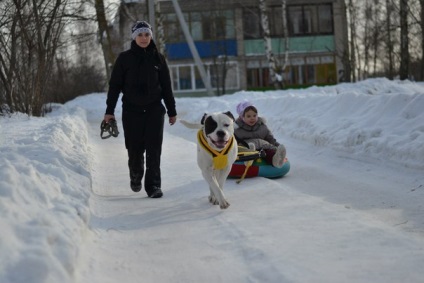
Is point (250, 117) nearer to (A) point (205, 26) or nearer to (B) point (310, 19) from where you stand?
(A) point (205, 26)

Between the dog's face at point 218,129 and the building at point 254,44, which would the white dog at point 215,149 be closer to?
the dog's face at point 218,129

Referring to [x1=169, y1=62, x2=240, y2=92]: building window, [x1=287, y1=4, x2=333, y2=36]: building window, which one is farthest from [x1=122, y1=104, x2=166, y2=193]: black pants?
[x1=287, y1=4, x2=333, y2=36]: building window

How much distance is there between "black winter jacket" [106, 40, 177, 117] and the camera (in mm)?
6797

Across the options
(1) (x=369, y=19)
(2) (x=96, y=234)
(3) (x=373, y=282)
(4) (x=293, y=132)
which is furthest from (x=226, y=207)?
(1) (x=369, y=19)

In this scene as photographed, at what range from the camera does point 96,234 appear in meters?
4.93

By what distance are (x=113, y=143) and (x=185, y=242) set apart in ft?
27.9

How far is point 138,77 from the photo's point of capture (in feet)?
22.3

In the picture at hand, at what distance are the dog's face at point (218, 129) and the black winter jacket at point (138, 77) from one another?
0.82 metres

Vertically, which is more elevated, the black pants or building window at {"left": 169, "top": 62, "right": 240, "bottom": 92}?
building window at {"left": 169, "top": 62, "right": 240, "bottom": 92}

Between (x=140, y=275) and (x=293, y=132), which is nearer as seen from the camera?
(x=140, y=275)

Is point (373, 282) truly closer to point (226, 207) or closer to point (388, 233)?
point (388, 233)

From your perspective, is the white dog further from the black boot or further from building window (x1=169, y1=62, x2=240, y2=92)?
building window (x1=169, y1=62, x2=240, y2=92)

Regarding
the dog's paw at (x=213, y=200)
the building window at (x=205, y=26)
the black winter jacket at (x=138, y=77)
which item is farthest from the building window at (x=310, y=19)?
the dog's paw at (x=213, y=200)

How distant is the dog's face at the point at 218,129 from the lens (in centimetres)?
622
